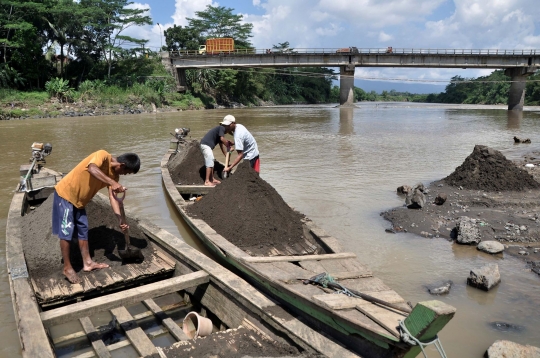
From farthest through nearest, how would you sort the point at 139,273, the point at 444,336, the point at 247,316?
the point at 139,273, the point at 444,336, the point at 247,316

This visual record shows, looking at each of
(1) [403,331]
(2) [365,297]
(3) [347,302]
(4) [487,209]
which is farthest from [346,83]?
(1) [403,331]

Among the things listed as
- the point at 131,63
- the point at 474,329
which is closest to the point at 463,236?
the point at 474,329

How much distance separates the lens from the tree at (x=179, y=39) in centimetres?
4284

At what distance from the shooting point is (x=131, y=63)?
125ft

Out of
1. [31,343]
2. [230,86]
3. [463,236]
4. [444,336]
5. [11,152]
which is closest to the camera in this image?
[31,343]

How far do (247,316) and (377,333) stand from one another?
1.11 metres

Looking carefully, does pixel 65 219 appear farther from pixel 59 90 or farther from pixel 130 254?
pixel 59 90

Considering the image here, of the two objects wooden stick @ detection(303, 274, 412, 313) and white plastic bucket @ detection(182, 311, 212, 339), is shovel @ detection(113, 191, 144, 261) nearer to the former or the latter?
white plastic bucket @ detection(182, 311, 212, 339)

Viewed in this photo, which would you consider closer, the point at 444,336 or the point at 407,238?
the point at 444,336

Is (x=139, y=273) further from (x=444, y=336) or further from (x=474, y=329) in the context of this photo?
(x=474, y=329)

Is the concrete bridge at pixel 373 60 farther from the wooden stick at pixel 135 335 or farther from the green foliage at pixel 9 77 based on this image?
the wooden stick at pixel 135 335

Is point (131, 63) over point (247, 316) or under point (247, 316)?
over

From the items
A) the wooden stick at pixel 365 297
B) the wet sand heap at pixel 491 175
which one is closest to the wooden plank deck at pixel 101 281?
the wooden stick at pixel 365 297

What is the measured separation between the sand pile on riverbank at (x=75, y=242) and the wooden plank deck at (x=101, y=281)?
3.3 inches
